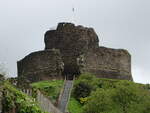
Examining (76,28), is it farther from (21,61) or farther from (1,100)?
(1,100)

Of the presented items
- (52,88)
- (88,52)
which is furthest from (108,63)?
(52,88)

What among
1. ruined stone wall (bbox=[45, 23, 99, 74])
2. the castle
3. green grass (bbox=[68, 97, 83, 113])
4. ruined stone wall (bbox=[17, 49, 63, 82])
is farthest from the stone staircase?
ruined stone wall (bbox=[45, 23, 99, 74])

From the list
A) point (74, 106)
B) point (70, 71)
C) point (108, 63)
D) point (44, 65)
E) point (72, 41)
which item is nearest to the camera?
point (74, 106)

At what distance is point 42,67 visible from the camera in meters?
87.8

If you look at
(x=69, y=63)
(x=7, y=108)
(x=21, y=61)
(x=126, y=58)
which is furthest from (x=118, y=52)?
(x=7, y=108)

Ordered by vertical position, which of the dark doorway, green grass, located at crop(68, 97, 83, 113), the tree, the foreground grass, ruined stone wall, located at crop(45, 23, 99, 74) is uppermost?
the foreground grass

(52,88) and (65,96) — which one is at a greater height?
(52,88)

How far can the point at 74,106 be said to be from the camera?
68.0 meters

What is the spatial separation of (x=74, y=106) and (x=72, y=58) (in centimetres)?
2083

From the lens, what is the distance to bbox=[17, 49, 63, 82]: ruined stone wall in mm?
86750

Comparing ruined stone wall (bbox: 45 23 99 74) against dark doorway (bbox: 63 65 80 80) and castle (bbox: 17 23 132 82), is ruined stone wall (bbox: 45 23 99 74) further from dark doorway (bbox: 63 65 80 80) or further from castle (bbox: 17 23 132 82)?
dark doorway (bbox: 63 65 80 80)

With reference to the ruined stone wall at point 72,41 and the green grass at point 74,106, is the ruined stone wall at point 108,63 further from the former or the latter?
the green grass at point 74,106

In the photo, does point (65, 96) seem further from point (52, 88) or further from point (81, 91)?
point (52, 88)

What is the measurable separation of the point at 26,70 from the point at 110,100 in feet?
117
